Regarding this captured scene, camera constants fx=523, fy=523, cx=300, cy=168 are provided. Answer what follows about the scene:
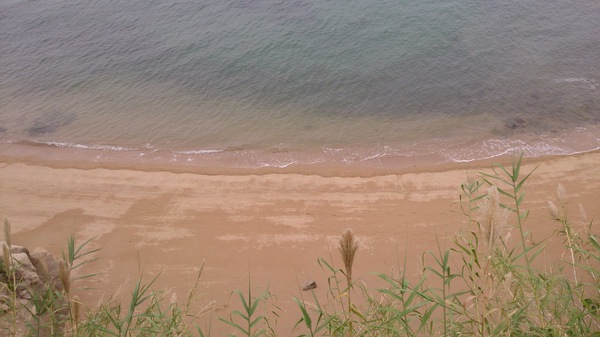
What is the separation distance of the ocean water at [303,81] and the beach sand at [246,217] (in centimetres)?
105

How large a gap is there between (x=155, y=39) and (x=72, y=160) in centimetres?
736

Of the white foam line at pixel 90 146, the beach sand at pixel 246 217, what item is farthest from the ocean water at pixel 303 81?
the beach sand at pixel 246 217

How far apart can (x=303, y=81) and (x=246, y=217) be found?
6.64 metres

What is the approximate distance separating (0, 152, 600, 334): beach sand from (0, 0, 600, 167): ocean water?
1.05m

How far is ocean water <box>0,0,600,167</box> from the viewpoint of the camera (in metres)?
13.3

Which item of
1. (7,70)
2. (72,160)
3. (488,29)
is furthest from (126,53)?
(488,29)

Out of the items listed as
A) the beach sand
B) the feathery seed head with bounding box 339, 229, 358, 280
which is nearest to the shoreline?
the beach sand

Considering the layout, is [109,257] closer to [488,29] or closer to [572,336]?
[572,336]

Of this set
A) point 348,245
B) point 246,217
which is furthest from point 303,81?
point 348,245

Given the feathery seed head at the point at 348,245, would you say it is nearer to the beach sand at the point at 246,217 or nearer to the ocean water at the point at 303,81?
the beach sand at the point at 246,217

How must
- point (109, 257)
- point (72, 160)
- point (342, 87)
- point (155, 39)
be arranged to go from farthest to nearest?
point (155, 39)
point (342, 87)
point (72, 160)
point (109, 257)

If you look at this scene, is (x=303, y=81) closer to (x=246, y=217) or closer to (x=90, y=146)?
(x=90, y=146)

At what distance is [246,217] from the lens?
10.5m

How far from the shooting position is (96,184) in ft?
39.3
